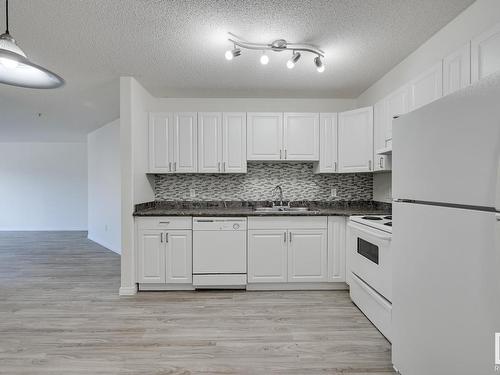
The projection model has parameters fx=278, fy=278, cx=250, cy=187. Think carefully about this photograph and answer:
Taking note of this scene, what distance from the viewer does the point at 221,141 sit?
3.45m

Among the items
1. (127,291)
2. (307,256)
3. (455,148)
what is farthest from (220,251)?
(455,148)

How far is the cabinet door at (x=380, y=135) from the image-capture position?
2898mm

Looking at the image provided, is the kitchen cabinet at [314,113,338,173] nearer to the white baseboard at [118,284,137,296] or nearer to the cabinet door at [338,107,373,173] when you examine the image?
the cabinet door at [338,107,373,173]

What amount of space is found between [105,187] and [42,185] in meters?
3.16

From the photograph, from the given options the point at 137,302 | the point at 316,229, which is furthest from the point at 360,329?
the point at 137,302

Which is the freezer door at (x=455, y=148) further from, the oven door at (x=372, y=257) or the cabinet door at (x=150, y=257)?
the cabinet door at (x=150, y=257)

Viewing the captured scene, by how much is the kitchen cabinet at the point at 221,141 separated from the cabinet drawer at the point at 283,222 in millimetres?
693

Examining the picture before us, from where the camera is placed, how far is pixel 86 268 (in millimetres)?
3998

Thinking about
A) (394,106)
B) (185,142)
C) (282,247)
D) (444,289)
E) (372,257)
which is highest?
(394,106)

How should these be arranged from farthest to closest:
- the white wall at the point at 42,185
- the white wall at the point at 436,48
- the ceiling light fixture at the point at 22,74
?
the white wall at the point at 42,185 < the white wall at the point at 436,48 < the ceiling light fixture at the point at 22,74

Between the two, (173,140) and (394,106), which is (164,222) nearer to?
(173,140)

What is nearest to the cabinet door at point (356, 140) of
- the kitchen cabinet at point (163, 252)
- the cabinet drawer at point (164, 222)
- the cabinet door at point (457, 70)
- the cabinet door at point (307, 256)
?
the cabinet door at point (307, 256)

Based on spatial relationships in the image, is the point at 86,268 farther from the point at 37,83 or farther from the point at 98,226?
the point at 37,83

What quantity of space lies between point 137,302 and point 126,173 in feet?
4.45
